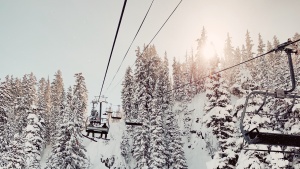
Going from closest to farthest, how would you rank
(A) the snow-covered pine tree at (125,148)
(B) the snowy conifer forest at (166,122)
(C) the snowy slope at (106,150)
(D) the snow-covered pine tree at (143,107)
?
1. (B) the snowy conifer forest at (166,122)
2. (D) the snow-covered pine tree at (143,107)
3. (A) the snow-covered pine tree at (125,148)
4. (C) the snowy slope at (106,150)

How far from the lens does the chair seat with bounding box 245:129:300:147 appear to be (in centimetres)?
650

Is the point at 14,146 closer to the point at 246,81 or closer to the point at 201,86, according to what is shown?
the point at 246,81

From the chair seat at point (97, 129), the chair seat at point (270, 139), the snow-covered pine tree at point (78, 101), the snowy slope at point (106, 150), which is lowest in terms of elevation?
the snowy slope at point (106, 150)

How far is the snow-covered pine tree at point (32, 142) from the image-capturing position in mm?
38781

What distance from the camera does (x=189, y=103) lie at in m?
87.4

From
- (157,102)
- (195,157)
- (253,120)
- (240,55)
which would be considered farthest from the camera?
(240,55)

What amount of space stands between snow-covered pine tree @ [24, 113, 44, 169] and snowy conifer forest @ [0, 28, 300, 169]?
120 millimetres

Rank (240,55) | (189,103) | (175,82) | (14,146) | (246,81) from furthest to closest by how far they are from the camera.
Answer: (240,55) < (175,82) < (189,103) < (14,146) < (246,81)

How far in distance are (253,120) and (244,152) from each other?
2273 mm

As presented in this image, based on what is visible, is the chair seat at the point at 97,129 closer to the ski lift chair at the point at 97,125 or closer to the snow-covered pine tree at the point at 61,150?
the ski lift chair at the point at 97,125

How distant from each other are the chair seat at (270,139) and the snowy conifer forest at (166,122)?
0.32 metres

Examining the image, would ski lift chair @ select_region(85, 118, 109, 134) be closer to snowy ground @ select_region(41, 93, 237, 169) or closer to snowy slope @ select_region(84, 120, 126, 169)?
snowy ground @ select_region(41, 93, 237, 169)

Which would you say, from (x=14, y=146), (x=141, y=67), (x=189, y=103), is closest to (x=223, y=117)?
(x=14, y=146)

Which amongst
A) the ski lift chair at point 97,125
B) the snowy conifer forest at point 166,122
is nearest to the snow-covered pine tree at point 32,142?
the snowy conifer forest at point 166,122
